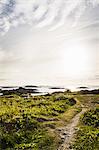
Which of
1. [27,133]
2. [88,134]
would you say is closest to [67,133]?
[88,134]

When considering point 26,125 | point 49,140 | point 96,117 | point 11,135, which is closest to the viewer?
point 49,140

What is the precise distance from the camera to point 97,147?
23812 millimetres

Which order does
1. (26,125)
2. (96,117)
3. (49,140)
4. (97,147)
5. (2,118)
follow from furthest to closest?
(96,117) → (2,118) → (26,125) → (49,140) → (97,147)

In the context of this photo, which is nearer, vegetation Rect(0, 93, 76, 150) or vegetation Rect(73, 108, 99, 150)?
vegetation Rect(73, 108, 99, 150)

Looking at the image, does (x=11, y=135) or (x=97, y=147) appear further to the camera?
(x=11, y=135)

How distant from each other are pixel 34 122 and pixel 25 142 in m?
5.72

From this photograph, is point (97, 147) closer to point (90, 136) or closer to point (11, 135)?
point (90, 136)

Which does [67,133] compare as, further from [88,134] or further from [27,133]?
[27,133]

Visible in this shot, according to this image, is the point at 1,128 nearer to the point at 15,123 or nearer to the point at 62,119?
the point at 15,123

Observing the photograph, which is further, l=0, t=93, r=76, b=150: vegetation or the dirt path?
l=0, t=93, r=76, b=150: vegetation

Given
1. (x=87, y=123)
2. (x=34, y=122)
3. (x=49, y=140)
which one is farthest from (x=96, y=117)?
(x=49, y=140)

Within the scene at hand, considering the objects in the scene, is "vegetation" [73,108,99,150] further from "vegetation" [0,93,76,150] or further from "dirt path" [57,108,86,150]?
"vegetation" [0,93,76,150]

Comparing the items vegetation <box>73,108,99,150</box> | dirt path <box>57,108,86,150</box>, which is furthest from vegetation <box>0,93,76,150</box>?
vegetation <box>73,108,99,150</box>

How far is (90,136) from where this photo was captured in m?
26.9
